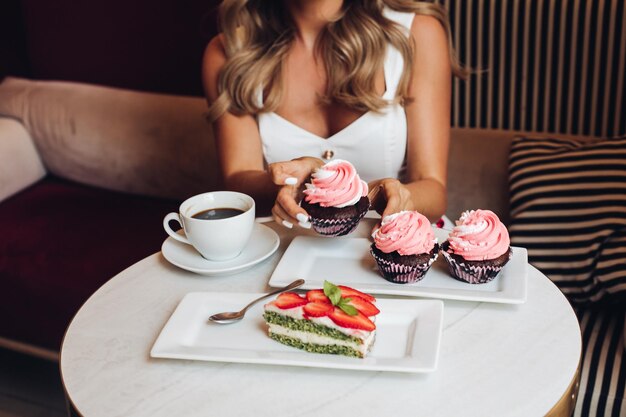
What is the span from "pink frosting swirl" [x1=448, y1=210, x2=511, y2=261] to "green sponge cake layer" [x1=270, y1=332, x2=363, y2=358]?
0.29 meters

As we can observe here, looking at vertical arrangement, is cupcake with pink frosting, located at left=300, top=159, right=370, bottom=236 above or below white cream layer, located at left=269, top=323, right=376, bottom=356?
above

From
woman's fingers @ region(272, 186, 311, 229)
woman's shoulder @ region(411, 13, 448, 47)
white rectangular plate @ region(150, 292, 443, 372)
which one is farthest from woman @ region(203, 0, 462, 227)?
white rectangular plate @ region(150, 292, 443, 372)

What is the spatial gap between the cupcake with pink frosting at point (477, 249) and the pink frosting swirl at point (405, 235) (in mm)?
42

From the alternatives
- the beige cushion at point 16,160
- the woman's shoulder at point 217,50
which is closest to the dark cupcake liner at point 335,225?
the woman's shoulder at point 217,50

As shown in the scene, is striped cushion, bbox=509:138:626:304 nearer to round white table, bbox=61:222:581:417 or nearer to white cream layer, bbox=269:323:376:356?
round white table, bbox=61:222:581:417

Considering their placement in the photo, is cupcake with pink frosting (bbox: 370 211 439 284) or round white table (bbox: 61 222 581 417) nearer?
round white table (bbox: 61 222 581 417)

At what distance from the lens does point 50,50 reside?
3.23m

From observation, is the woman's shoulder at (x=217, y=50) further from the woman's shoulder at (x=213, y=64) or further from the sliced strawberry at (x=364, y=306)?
the sliced strawberry at (x=364, y=306)

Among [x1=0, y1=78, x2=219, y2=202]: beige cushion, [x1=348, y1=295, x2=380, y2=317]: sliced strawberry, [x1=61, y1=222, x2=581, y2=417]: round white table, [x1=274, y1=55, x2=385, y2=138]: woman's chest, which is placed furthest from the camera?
[x1=0, y1=78, x2=219, y2=202]: beige cushion

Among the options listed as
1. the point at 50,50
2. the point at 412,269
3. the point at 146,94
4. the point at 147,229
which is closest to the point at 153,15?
the point at 146,94

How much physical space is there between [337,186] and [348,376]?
41cm

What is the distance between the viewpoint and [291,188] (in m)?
Result: 1.45

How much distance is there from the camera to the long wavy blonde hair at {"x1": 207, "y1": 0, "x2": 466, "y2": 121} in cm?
184

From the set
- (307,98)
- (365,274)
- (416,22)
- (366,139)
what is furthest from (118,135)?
(365,274)
